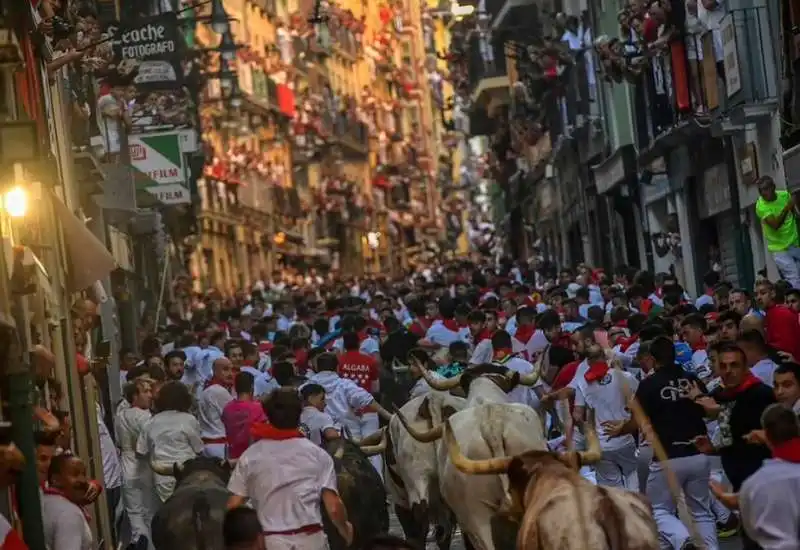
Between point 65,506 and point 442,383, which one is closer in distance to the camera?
point 65,506

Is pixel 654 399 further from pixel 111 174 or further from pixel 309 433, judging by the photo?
pixel 111 174

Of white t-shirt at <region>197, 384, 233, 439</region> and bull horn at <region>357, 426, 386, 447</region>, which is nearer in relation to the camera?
bull horn at <region>357, 426, 386, 447</region>

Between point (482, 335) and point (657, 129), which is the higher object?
point (657, 129)

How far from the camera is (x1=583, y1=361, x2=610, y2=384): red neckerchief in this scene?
713 inches

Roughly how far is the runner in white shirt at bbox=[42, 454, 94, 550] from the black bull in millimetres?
1211

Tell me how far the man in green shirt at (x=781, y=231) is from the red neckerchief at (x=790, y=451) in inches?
639

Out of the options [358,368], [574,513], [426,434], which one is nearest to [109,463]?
[358,368]

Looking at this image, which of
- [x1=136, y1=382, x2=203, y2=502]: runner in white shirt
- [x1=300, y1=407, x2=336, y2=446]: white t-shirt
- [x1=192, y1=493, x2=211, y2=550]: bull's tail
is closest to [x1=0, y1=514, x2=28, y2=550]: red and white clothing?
[x1=192, y1=493, x2=211, y2=550]: bull's tail

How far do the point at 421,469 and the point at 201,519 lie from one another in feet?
10.9

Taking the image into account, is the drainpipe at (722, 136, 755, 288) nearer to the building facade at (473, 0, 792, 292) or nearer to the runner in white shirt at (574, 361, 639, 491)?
the building facade at (473, 0, 792, 292)

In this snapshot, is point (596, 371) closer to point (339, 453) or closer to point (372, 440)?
point (372, 440)

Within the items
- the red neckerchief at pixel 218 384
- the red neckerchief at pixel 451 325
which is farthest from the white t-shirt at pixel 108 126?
the red neckerchief at pixel 218 384

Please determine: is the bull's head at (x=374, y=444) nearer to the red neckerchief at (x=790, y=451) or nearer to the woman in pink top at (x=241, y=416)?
the woman in pink top at (x=241, y=416)

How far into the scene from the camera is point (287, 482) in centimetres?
1284
